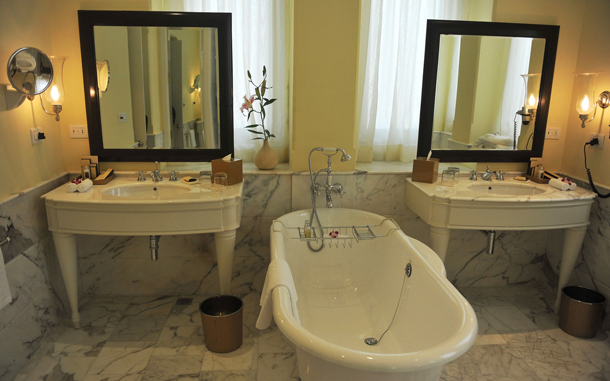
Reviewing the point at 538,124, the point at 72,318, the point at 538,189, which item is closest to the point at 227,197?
the point at 72,318

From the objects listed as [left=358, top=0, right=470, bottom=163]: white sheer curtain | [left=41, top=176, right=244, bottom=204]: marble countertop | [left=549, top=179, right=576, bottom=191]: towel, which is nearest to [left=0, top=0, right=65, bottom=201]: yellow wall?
[left=41, top=176, right=244, bottom=204]: marble countertop

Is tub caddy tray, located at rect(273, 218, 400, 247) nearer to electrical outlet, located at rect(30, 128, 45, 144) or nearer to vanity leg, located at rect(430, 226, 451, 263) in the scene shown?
vanity leg, located at rect(430, 226, 451, 263)

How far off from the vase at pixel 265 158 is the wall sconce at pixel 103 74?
1.03 meters

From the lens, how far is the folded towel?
2.42 meters

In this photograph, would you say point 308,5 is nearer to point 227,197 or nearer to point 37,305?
point 227,197

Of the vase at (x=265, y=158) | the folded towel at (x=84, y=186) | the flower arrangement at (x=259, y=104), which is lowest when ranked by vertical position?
the folded towel at (x=84, y=186)

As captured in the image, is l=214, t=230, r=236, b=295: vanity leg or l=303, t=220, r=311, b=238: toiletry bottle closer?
l=214, t=230, r=236, b=295: vanity leg

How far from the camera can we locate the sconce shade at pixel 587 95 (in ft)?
8.91

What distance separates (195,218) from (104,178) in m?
0.72

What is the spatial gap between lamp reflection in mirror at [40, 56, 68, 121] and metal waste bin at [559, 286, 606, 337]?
10.5ft

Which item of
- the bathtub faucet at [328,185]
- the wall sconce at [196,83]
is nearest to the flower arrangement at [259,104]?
the wall sconce at [196,83]

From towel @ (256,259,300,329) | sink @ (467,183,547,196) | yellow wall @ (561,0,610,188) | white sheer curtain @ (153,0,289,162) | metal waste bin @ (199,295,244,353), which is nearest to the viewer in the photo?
towel @ (256,259,300,329)

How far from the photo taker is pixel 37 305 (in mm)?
2357

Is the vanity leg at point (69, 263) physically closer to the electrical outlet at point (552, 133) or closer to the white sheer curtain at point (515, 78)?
the white sheer curtain at point (515, 78)
